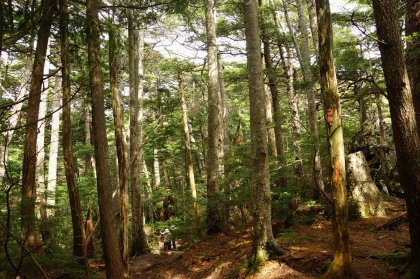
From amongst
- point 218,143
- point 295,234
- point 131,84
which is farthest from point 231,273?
point 131,84

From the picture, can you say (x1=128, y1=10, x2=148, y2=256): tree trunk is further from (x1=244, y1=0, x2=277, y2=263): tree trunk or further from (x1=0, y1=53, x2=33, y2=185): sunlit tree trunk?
(x1=244, y1=0, x2=277, y2=263): tree trunk

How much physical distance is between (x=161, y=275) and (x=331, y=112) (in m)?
7.26

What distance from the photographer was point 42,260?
20.0 feet

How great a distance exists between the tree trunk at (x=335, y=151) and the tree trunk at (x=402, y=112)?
38.7 inches

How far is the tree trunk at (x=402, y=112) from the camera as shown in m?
4.86

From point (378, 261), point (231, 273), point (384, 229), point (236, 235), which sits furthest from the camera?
point (236, 235)

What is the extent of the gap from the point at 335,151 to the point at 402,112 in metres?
1.39

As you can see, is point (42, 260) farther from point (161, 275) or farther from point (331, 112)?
point (331, 112)

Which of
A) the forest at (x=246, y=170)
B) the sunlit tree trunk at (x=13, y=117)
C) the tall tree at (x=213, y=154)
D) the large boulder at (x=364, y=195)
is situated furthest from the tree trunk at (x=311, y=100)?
the sunlit tree trunk at (x=13, y=117)

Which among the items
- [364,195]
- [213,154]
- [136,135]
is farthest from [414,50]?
[136,135]

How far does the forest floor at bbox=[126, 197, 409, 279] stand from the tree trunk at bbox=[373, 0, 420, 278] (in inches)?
38.5

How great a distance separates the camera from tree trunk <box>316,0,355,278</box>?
179 inches

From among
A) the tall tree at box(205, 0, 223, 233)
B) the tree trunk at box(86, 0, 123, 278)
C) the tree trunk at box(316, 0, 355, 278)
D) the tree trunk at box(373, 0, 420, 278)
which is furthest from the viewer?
the tall tree at box(205, 0, 223, 233)

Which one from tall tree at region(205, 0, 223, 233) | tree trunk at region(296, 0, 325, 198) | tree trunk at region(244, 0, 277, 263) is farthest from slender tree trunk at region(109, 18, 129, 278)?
tree trunk at region(296, 0, 325, 198)
